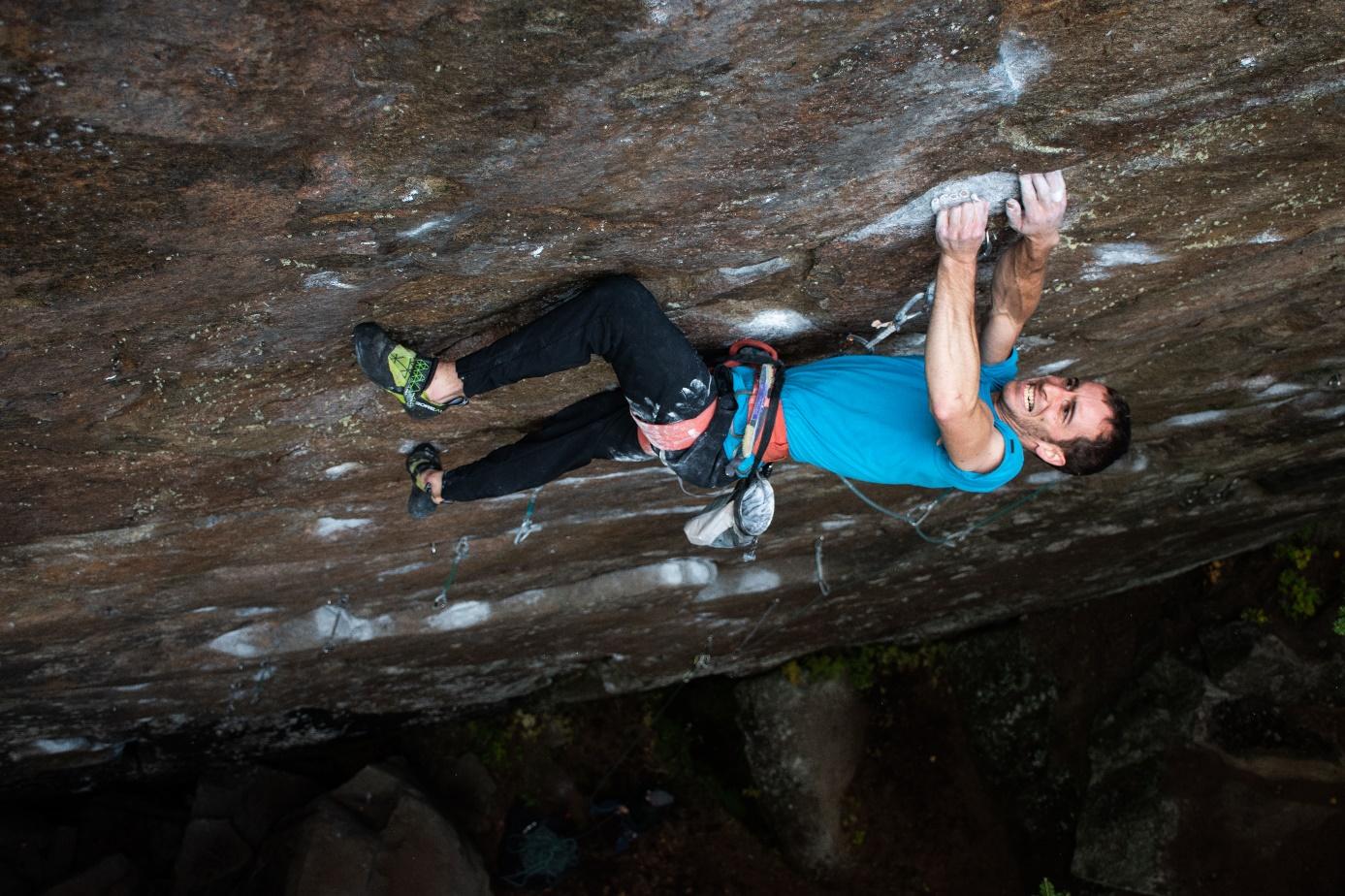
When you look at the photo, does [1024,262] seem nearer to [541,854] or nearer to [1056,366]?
[1056,366]

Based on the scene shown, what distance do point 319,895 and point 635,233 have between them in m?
5.37

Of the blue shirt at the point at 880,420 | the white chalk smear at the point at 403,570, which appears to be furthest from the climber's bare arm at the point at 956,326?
the white chalk smear at the point at 403,570

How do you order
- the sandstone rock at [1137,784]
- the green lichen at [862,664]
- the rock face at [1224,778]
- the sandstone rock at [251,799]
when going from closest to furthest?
1. the rock face at [1224,778]
2. the sandstone rock at [1137,784]
3. the sandstone rock at [251,799]
4. the green lichen at [862,664]

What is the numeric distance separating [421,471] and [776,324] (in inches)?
57.0

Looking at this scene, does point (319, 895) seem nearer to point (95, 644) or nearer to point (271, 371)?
point (95, 644)

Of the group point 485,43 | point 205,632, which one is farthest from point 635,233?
point 205,632

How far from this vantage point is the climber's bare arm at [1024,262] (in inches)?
113

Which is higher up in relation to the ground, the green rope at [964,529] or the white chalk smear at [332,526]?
the white chalk smear at [332,526]

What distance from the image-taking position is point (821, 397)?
3449mm

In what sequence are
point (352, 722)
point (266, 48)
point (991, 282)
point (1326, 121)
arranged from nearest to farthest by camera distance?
point (266, 48), point (1326, 121), point (991, 282), point (352, 722)

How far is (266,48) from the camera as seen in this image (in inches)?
76.2

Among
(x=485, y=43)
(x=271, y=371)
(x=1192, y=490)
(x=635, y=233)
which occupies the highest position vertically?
(x=485, y=43)

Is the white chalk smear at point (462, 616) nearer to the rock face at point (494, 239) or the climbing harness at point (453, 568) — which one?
the climbing harness at point (453, 568)

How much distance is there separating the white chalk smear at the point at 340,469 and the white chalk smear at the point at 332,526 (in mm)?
440
